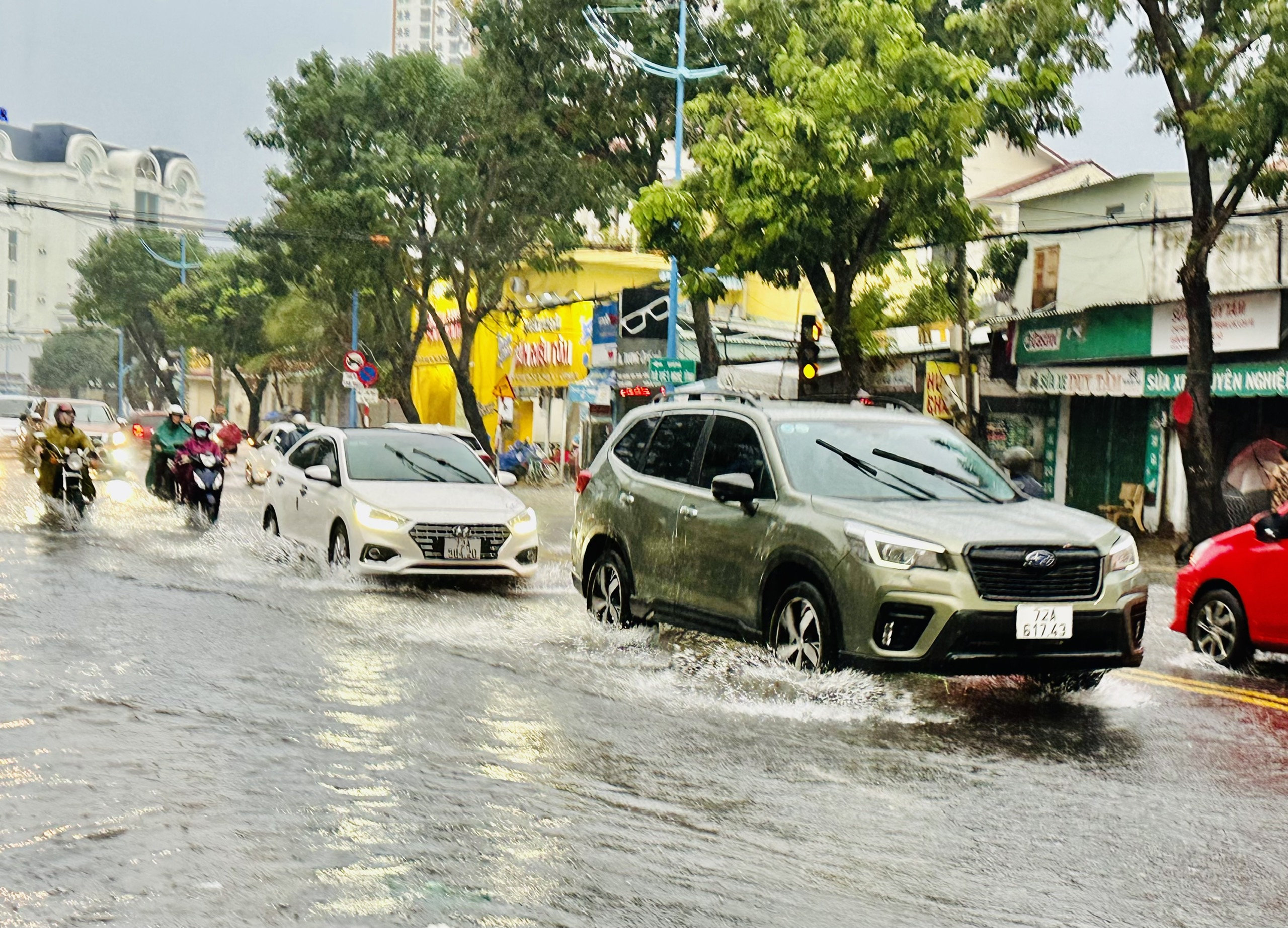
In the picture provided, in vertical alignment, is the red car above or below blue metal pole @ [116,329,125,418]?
below

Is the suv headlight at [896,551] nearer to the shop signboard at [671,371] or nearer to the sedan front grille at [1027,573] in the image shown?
the sedan front grille at [1027,573]

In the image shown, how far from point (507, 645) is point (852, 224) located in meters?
14.9

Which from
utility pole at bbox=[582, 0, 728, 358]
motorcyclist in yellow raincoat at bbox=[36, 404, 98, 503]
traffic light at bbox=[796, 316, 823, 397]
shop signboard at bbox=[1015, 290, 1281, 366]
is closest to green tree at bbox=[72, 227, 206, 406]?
utility pole at bbox=[582, 0, 728, 358]

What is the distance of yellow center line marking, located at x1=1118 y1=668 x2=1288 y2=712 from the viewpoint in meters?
9.45

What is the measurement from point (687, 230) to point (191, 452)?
329 inches

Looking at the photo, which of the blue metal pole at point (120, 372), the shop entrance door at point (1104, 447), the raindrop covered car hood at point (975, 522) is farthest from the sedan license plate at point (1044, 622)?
the blue metal pole at point (120, 372)

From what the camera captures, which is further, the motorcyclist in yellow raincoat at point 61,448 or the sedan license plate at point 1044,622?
the motorcyclist in yellow raincoat at point 61,448

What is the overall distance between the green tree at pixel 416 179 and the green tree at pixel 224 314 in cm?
3255

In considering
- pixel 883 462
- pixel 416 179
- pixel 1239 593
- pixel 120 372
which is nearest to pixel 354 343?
pixel 416 179

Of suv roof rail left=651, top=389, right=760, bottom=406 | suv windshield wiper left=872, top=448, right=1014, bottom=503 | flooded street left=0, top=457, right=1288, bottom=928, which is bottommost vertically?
flooded street left=0, top=457, right=1288, bottom=928

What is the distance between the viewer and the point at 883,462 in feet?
31.9

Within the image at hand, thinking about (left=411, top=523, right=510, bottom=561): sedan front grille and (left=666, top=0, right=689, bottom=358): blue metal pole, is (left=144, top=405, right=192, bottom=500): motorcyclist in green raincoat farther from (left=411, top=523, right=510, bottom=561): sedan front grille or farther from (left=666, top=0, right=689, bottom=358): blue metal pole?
(left=666, top=0, right=689, bottom=358): blue metal pole

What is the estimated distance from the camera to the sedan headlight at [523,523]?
14625mm

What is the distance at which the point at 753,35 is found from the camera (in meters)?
29.9
